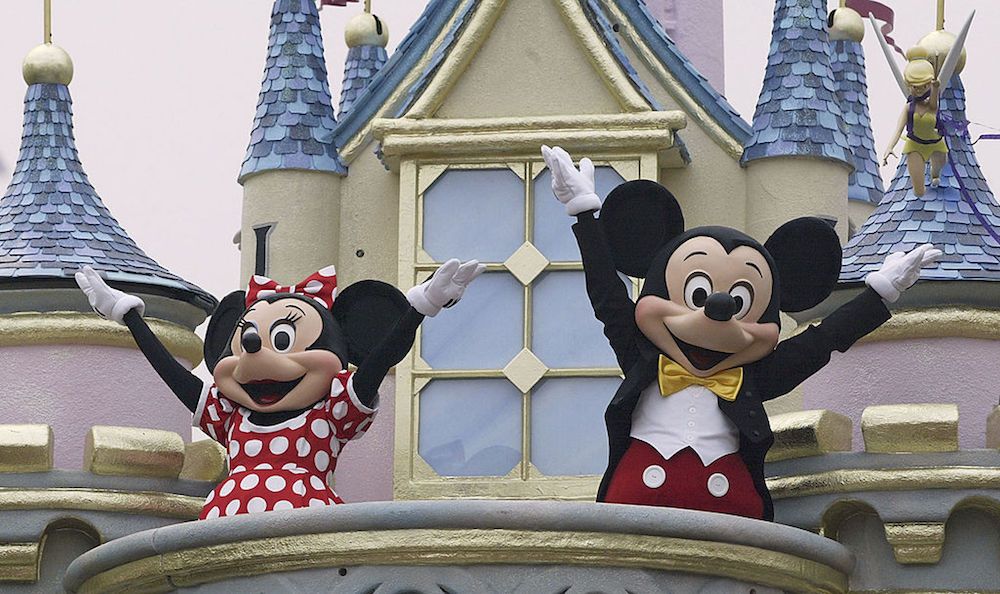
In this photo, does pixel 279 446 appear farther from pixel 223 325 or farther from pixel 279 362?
pixel 223 325

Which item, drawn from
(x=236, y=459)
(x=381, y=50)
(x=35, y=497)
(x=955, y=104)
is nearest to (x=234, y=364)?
(x=236, y=459)

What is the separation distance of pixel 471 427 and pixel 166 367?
3.80ft

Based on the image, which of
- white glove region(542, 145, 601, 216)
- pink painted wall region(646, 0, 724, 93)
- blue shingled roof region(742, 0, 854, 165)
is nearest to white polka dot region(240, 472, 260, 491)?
white glove region(542, 145, 601, 216)

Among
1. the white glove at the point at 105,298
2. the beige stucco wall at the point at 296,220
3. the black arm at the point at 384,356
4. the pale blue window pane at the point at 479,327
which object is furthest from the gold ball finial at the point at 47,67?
the black arm at the point at 384,356

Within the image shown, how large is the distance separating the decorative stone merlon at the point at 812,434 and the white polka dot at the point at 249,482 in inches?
65.2

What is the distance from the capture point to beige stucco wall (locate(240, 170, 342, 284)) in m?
9.73

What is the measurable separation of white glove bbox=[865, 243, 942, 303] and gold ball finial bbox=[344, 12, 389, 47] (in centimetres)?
406

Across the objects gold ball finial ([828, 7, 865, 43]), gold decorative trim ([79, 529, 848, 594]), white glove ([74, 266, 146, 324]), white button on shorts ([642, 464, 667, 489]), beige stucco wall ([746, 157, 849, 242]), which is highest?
gold ball finial ([828, 7, 865, 43])

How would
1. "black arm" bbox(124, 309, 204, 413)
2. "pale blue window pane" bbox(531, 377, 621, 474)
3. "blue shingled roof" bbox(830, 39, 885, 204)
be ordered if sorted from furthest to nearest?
1. "blue shingled roof" bbox(830, 39, 885, 204)
2. "pale blue window pane" bbox(531, 377, 621, 474)
3. "black arm" bbox(124, 309, 204, 413)

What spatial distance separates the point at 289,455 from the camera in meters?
8.23

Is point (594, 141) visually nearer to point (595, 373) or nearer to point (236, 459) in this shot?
point (595, 373)

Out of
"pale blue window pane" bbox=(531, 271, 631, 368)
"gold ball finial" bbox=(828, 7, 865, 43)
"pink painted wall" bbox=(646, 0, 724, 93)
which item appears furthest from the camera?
"pink painted wall" bbox=(646, 0, 724, 93)

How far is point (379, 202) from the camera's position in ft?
32.1

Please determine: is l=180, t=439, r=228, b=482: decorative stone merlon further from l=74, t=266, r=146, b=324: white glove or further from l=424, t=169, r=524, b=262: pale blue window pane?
l=424, t=169, r=524, b=262: pale blue window pane
